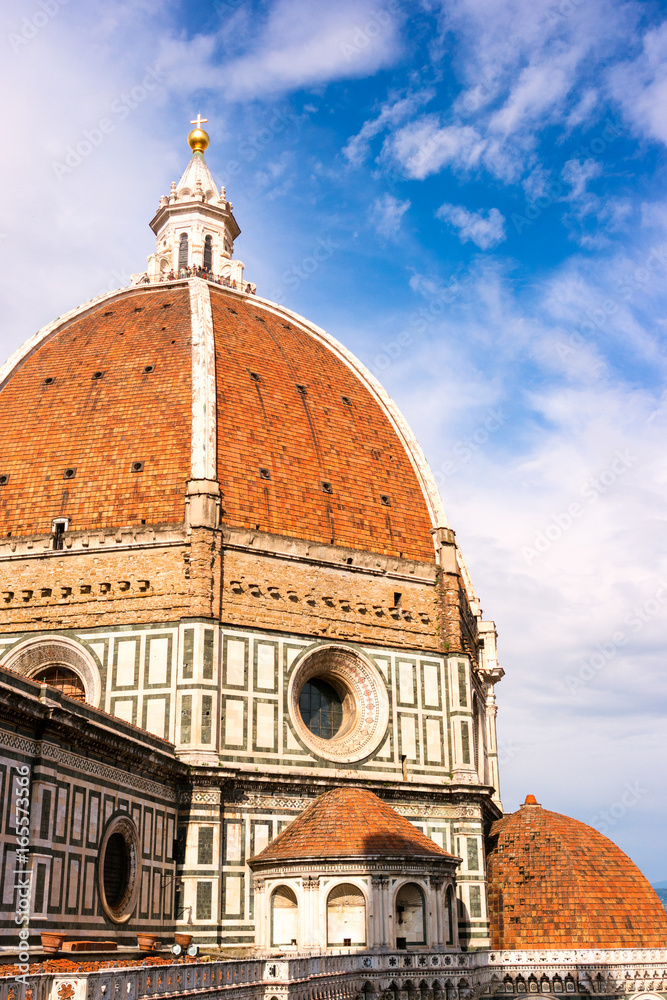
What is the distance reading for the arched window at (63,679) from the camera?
108 ft

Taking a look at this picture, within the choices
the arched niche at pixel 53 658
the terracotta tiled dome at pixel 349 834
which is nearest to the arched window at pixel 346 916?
the terracotta tiled dome at pixel 349 834

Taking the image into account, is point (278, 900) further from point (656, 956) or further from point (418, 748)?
point (656, 956)

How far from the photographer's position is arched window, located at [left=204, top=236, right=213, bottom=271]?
170 feet

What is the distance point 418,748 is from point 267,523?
336 inches

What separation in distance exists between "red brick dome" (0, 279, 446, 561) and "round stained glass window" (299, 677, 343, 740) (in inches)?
186

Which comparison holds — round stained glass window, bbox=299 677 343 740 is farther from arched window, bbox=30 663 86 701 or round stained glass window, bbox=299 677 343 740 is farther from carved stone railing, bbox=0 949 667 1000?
carved stone railing, bbox=0 949 667 1000

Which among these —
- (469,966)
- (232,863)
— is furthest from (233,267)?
(469,966)

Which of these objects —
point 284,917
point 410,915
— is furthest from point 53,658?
point 410,915

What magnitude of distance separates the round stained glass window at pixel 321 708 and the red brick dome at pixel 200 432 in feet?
15.5

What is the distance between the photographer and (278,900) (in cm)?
2991

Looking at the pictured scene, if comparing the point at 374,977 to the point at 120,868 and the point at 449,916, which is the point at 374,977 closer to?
the point at 449,916

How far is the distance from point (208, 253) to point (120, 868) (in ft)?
106

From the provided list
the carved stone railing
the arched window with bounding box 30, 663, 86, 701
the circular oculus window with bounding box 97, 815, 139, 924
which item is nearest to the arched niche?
the arched window with bounding box 30, 663, 86, 701

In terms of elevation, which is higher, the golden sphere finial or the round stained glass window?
the golden sphere finial
